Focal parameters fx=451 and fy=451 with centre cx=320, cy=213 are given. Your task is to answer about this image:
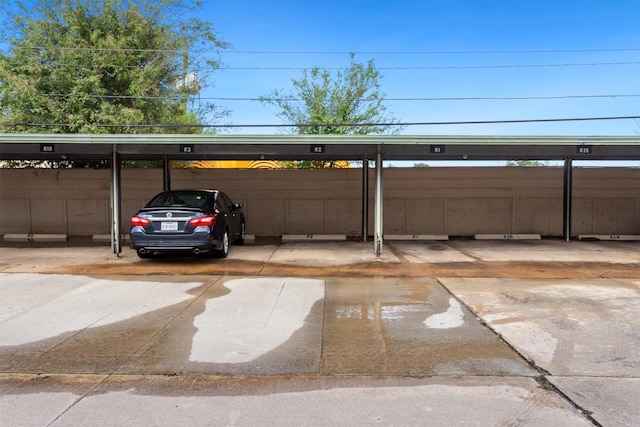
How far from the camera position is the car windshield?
369 inches

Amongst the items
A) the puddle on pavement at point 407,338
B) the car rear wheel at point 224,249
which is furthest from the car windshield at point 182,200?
the puddle on pavement at point 407,338

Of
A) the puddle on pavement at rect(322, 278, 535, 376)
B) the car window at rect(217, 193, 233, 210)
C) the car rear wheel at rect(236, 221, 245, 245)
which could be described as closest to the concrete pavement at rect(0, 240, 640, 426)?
the puddle on pavement at rect(322, 278, 535, 376)

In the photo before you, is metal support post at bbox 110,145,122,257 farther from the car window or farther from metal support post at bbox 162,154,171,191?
metal support post at bbox 162,154,171,191

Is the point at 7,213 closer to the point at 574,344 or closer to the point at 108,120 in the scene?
the point at 108,120

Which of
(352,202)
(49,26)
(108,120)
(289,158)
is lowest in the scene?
(352,202)

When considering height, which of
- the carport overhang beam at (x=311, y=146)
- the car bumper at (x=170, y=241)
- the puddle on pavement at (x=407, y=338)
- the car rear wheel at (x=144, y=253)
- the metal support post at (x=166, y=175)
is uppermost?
the carport overhang beam at (x=311, y=146)

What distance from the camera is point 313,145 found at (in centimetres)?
1056

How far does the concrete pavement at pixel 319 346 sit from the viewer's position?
11.1 ft

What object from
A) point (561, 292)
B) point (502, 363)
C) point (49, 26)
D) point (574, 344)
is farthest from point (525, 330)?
point (49, 26)

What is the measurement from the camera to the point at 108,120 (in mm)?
14930

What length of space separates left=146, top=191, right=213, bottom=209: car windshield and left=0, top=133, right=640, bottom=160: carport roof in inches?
43.8

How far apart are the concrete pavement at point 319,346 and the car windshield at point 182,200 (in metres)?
1.35

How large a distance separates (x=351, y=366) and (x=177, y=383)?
5.07ft

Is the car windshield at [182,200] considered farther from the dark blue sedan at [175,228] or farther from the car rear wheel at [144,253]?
the car rear wheel at [144,253]
